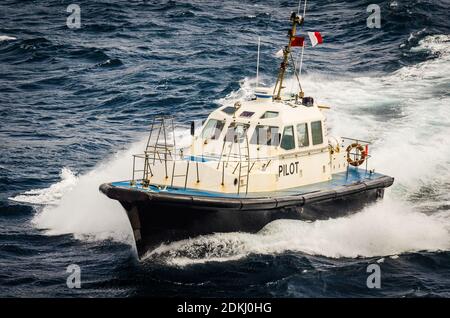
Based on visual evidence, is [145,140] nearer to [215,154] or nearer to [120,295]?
[215,154]

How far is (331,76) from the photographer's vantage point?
100 feet

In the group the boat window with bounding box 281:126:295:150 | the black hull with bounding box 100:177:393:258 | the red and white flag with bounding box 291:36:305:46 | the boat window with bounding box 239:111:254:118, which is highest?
the red and white flag with bounding box 291:36:305:46

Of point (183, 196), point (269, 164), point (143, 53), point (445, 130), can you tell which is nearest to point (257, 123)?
point (269, 164)

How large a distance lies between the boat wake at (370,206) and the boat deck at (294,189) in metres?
0.70

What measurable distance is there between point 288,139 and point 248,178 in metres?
1.67

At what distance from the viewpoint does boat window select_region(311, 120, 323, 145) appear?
62.0 feet

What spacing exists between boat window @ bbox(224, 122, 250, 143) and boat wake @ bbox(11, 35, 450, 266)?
224 centimetres

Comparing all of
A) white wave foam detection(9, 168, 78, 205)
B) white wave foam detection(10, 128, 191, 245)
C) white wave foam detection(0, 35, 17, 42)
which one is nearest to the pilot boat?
white wave foam detection(10, 128, 191, 245)

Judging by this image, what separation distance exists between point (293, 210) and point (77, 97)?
47.7ft

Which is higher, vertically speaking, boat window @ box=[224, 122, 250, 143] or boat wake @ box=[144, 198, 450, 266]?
boat window @ box=[224, 122, 250, 143]

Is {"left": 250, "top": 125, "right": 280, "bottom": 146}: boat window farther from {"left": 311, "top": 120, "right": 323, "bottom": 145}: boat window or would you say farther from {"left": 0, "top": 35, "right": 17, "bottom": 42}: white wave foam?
{"left": 0, "top": 35, "right": 17, "bottom": 42}: white wave foam

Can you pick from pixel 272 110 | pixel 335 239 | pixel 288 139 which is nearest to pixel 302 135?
pixel 288 139

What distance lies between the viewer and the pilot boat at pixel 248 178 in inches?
648

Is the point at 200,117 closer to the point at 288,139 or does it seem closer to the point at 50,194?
the point at 50,194
